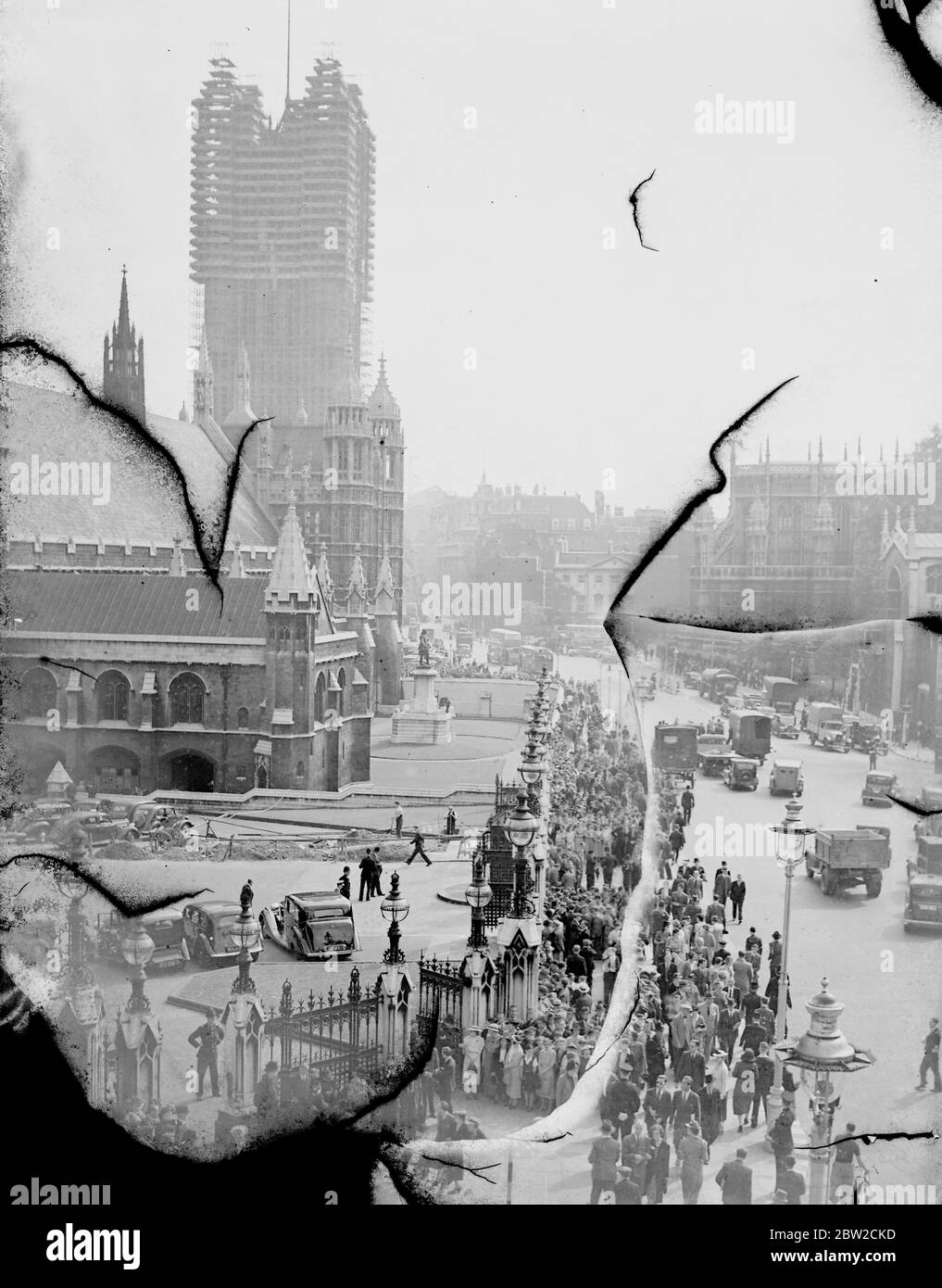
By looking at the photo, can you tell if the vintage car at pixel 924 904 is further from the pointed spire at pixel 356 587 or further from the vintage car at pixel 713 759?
the pointed spire at pixel 356 587

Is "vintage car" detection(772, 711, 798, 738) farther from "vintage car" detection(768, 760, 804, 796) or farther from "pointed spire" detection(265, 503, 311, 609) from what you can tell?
"pointed spire" detection(265, 503, 311, 609)

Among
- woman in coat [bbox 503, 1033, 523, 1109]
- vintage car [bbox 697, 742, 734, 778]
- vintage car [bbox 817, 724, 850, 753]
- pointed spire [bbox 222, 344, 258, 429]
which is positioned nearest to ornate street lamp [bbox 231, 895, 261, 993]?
woman in coat [bbox 503, 1033, 523, 1109]

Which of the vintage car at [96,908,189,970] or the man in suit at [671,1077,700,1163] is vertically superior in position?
the vintage car at [96,908,189,970]

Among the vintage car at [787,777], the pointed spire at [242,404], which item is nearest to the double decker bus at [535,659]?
the vintage car at [787,777]

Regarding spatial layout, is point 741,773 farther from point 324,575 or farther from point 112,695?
point 112,695
